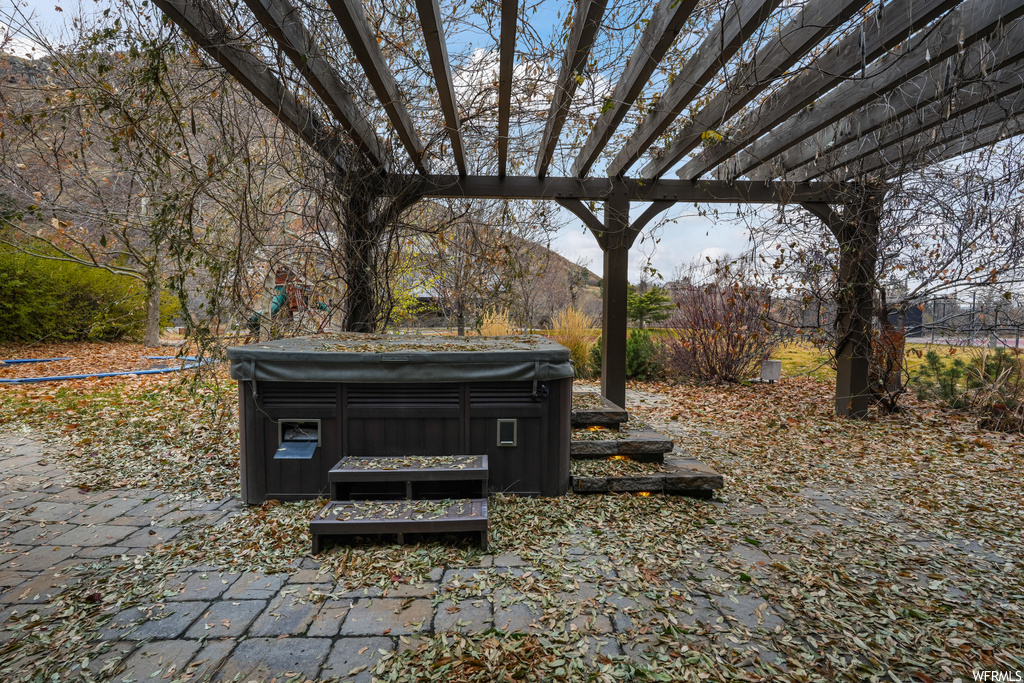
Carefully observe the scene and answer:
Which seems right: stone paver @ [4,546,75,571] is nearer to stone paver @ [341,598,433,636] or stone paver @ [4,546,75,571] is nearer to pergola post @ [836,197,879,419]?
stone paver @ [341,598,433,636]

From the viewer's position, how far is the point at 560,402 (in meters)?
3.00

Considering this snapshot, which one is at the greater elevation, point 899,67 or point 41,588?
point 899,67

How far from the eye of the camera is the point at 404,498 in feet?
9.18

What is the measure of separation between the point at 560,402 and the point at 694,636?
1440 millimetres

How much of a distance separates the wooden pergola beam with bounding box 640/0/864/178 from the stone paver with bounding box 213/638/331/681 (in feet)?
10.4

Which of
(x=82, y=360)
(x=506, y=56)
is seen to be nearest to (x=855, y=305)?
(x=506, y=56)

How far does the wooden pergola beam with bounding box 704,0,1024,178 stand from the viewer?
2.40 meters

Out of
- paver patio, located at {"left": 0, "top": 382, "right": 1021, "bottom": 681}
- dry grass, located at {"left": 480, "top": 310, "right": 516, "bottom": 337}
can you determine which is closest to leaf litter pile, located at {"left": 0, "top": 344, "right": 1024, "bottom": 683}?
paver patio, located at {"left": 0, "top": 382, "right": 1021, "bottom": 681}

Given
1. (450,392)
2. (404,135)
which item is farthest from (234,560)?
(404,135)

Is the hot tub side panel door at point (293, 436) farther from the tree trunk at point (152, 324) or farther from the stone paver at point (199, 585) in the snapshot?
the tree trunk at point (152, 324)

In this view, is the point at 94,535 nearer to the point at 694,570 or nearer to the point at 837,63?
the point at 694,570

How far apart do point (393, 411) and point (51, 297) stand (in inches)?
337

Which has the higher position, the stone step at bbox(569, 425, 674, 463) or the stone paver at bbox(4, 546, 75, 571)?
the stone step at bbox(569, 425, 674, 463)

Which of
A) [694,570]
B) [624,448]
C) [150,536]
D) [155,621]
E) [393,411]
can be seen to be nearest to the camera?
[155,621]
